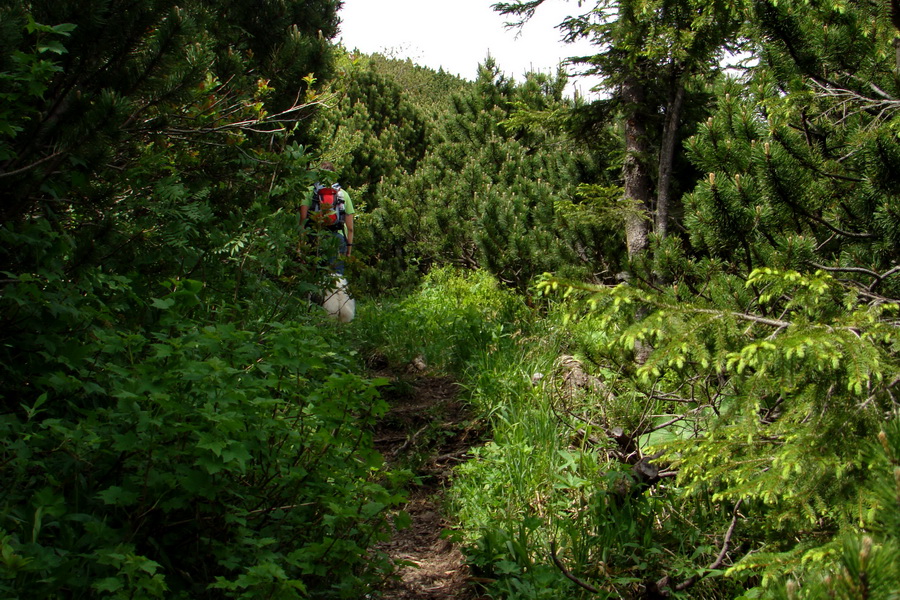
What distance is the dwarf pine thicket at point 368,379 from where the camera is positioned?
197 cm

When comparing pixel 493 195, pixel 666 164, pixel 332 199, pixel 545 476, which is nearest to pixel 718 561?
pixel 545 476

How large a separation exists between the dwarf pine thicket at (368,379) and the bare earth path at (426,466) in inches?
7.7

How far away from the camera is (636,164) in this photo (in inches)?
205

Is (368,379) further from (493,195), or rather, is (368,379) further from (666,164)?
(493,195)

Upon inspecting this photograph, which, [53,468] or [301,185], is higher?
[301,185]

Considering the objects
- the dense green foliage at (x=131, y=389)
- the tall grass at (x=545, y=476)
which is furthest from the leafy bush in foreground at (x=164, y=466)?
the tall grass at (x=545, y=476)

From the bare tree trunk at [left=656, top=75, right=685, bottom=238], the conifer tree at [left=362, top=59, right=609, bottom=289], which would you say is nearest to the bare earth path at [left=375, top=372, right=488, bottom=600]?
the conifer tree at [left=362, top=59, right=609, bottom=289]

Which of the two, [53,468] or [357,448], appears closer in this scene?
[53,468]

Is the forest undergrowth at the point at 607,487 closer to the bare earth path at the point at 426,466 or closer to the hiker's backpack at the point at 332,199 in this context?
the bare earth path at the point at 426,466

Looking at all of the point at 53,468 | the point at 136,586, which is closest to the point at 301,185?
the point at 53,468

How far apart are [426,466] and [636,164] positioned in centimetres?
299

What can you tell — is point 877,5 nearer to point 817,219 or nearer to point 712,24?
point 817,219

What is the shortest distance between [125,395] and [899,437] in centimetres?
190

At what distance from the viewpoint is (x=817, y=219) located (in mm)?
2531
